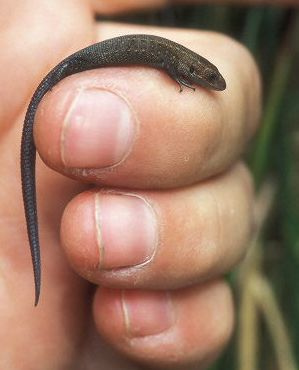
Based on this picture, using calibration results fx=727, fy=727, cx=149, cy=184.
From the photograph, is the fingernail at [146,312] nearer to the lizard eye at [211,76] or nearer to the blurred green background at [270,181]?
the lizard eye at [211,76]

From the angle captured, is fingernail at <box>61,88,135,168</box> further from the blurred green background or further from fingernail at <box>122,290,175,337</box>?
the blurred green background

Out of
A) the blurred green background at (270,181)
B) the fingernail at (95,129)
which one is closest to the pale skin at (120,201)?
the fingernail at (95,129)

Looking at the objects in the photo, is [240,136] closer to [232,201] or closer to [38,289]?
[232,201]

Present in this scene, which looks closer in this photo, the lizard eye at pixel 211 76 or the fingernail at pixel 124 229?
the fingernail at pixel 124 229

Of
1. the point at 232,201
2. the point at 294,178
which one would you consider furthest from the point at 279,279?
the point at 232,201

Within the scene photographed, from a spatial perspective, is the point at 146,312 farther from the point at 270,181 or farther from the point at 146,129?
the point at 270,181

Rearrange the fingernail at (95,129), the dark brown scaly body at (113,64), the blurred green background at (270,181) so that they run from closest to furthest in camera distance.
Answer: the fingernail at (95,129) < the dark brown scaly body at (113,64) < the blurred green background at (270,181)

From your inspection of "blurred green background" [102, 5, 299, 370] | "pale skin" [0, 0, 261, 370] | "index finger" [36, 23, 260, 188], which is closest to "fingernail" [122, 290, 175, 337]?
"pale skin" [0, 0, 261, 370]
